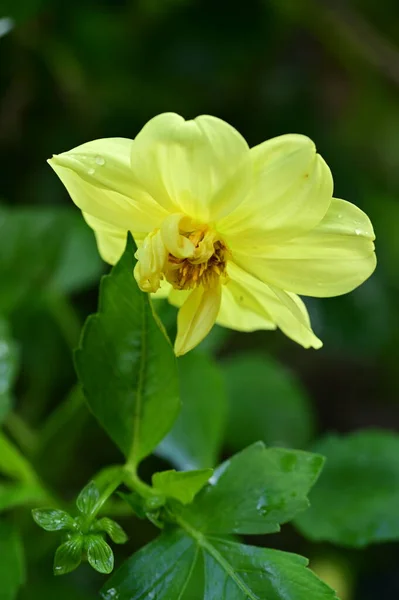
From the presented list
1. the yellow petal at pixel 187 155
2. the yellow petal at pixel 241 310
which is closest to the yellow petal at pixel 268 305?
the yellow petal at pixel 241 310

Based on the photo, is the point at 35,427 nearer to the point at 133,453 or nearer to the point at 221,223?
the point at 133,453

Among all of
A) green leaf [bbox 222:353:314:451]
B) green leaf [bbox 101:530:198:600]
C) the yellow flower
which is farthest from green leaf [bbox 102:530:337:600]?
green leaf [bbox 222:353:314:451]

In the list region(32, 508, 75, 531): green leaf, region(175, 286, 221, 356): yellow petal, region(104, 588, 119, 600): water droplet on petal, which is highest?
region(175, 286, 221, 356): yellow petal

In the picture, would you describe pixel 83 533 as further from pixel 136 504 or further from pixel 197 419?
pixel 197 419

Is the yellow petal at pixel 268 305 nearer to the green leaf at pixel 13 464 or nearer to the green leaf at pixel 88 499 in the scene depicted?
the green leaf at pixel 88 499

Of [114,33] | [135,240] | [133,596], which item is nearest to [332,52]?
[114,33]

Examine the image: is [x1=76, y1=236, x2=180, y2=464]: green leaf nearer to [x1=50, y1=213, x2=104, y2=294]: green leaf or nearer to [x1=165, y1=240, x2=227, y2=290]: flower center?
[x1=165, y1=240, x2=227, y2=290]: flower center

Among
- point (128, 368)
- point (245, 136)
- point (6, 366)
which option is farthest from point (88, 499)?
point (245, 136)
